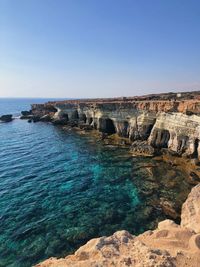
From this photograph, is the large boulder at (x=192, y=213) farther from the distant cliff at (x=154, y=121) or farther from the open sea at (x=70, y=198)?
the distant cliff at (x=154, y=121)

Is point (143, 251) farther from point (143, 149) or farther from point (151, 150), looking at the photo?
point (143, 149)

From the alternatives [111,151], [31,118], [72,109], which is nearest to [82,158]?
[111,151]

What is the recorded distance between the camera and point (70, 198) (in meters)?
23.0

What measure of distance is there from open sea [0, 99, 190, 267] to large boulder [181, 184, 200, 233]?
11.0ft

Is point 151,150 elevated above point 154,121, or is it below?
below

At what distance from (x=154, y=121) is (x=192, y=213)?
92.1 ft

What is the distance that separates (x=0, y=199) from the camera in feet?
75.8

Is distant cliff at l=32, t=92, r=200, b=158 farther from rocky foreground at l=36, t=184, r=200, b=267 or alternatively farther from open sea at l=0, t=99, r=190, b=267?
rocky foreground at l=36, t=184, r=200, b=267

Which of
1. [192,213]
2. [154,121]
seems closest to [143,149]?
[154,121]

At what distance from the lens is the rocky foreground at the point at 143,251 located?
871 centimetres

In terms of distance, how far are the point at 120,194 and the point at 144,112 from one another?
23.3 m

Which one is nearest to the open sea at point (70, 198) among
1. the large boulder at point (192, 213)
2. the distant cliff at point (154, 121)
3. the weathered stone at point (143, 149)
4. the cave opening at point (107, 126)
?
the weathered stone at point (143, 149)

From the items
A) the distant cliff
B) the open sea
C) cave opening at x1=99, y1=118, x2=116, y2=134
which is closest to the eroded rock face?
the open sea

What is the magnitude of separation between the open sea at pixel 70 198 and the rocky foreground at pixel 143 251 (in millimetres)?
6325
